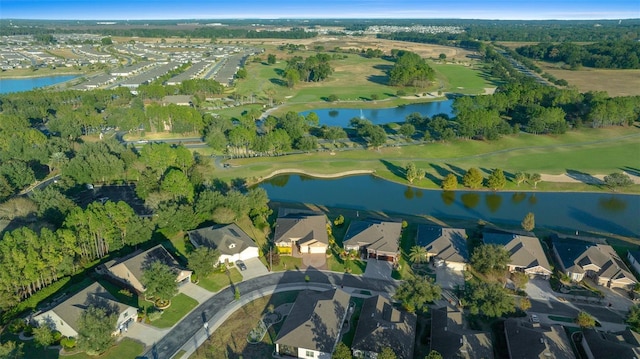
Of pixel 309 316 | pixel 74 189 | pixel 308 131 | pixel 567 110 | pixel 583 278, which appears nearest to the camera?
pixel 309 316

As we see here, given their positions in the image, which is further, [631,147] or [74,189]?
[631,147]

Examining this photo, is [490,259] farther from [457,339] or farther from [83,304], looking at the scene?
[83,304]

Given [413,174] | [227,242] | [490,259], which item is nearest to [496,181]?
[413,174]

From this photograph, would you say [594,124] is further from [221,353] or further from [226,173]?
[221,353]

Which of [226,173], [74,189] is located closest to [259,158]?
[226,173]

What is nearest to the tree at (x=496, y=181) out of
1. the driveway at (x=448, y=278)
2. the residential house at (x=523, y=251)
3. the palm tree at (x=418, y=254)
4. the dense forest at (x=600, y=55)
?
the residential house at (x=523, y=251)
